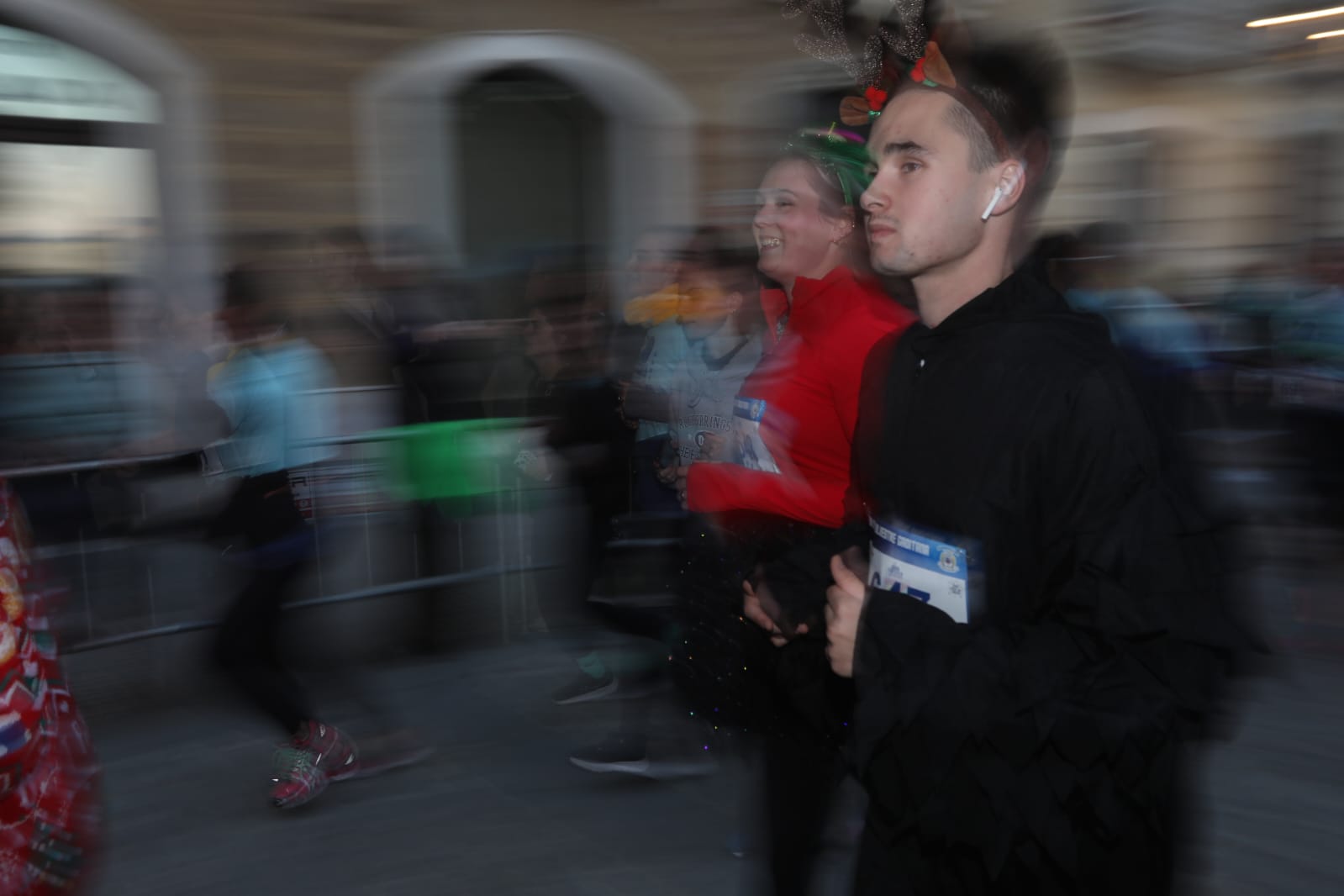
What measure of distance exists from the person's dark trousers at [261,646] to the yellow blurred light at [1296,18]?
42.6ft

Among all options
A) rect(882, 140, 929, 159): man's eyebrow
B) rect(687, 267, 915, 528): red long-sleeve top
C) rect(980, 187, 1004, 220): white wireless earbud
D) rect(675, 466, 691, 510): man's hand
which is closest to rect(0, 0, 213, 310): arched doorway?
rect(675, 466, 691, 510): man's hand

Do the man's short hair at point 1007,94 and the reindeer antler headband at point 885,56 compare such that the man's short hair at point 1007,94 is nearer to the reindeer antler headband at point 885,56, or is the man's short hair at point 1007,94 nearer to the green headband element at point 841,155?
the reindeer antler headband at point 885,56

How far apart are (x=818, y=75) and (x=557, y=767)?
273 inches

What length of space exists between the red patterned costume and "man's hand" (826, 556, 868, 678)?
126 centimetres

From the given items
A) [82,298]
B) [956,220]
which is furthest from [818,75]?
[956,220]

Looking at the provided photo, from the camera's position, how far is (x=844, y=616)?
1600 mm

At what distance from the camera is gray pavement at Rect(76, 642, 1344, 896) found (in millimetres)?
3473

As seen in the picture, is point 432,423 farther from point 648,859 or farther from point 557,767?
point 648,859

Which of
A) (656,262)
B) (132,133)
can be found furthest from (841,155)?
(132,133)

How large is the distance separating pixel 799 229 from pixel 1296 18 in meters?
13.3

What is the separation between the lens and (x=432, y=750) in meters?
4.44

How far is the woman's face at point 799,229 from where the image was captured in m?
2.49

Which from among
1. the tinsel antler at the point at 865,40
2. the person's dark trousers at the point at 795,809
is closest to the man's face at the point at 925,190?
the tinsel antler at the point at 865,40

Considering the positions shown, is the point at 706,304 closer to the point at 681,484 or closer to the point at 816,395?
the point at 681,484
